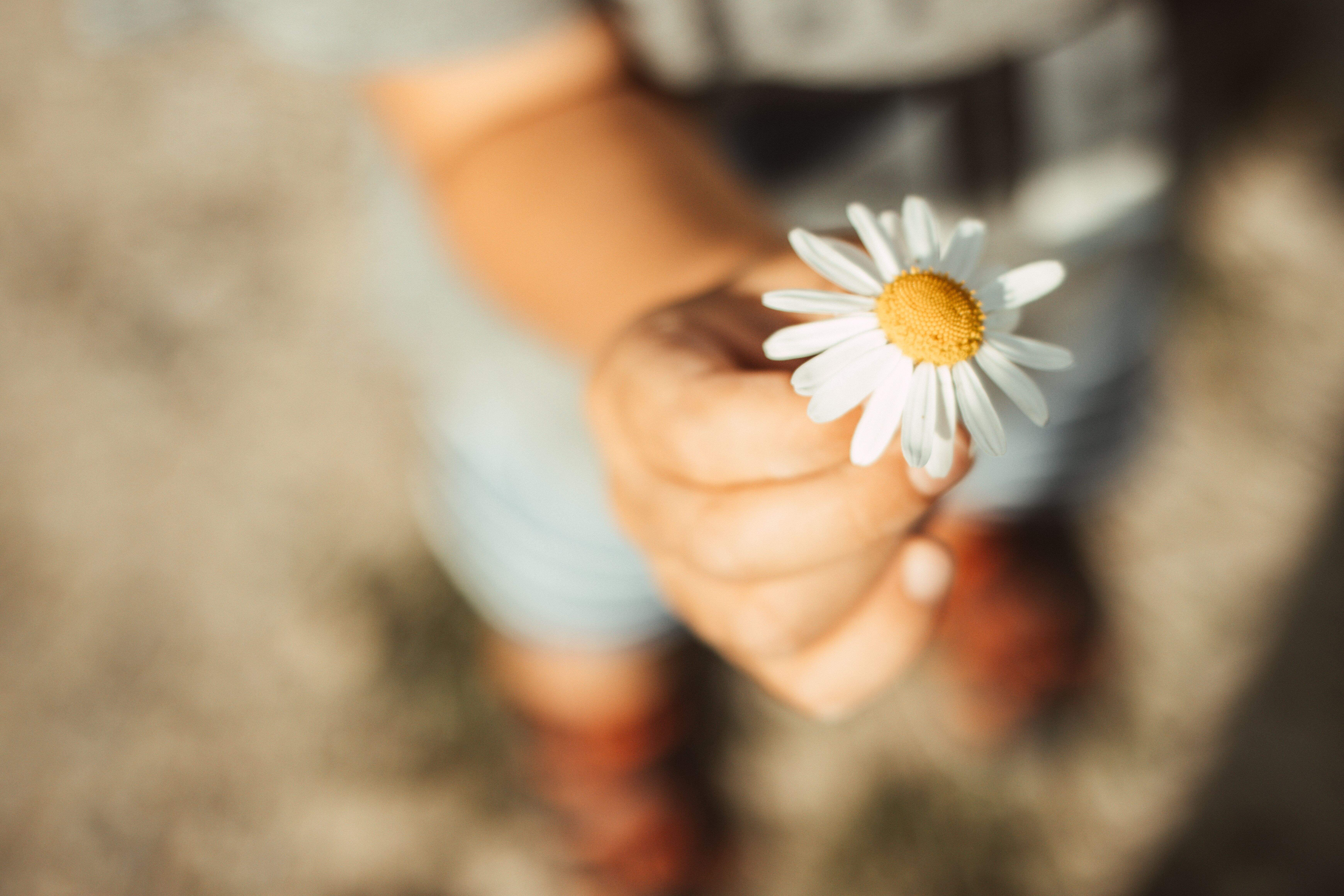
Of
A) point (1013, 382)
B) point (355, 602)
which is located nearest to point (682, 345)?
point (1013, 382)

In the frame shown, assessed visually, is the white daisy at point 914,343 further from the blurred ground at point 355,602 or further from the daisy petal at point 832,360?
the blurred ground at point 355,602

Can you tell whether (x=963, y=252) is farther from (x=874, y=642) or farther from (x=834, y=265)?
(x=874, y=642)

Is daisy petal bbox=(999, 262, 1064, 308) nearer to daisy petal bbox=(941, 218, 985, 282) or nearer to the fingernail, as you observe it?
daisy petal bbox=(941, 218, 985, 282)

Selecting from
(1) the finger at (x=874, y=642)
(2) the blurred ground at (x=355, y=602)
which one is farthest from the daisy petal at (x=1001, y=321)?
(2) the blurred ground at (x=355, y=602)

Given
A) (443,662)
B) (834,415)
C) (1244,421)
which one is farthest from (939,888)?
(834,415)

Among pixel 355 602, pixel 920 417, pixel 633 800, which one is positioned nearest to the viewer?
pixel 920 417

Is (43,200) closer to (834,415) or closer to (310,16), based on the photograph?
(310,16)
